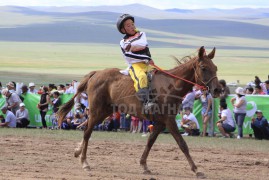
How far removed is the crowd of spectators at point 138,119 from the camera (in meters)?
19.6

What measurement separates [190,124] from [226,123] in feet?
3.43

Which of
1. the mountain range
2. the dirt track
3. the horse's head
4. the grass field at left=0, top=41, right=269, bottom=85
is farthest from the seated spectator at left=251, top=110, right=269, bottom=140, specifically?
the mountain range

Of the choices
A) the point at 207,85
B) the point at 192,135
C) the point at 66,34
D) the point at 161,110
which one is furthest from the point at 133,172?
the point at 66,34

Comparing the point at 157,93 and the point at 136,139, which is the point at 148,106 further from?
the point at 136,139

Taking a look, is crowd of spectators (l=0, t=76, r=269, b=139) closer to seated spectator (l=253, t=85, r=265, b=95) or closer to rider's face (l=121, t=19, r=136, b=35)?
seated spectator (l=253, t=85, r=265, b=95)

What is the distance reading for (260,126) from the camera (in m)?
19.4

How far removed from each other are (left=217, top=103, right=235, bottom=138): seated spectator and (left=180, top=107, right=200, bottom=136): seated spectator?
0.70 m

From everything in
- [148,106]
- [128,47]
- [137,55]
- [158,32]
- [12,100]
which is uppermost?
[158,32]

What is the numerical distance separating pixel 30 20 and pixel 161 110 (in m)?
184

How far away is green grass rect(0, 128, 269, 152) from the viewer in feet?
56.9

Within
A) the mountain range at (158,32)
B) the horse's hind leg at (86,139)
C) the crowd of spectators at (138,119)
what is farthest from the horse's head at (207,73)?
the mountain range at (158,32)

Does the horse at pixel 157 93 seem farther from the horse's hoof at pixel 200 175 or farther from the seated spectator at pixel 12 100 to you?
the seated spectator at pixel 12 100

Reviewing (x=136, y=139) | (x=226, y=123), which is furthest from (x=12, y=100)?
(x=226, y=123)

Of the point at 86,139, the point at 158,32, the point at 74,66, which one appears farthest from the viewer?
the point at 158,32
